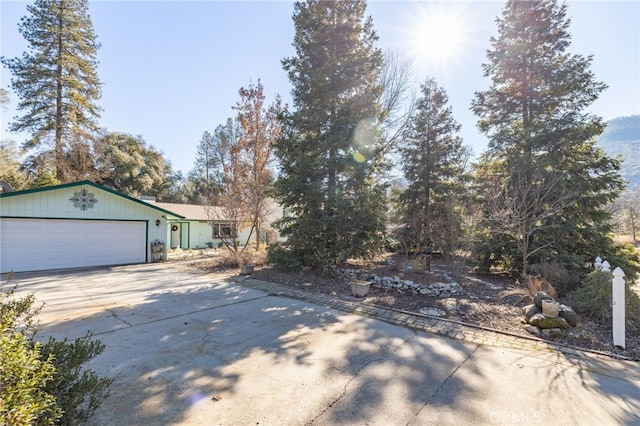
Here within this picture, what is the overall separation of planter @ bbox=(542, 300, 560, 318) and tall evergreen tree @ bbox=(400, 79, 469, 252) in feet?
27.7

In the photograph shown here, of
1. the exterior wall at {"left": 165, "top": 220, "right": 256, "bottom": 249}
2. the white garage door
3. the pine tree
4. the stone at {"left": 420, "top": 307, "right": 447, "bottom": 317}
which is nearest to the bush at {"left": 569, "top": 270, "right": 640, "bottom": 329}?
the stone at {"left": 420, "top": 307, "right": 447, "bottom": 317}

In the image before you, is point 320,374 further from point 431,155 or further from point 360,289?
point 431,155

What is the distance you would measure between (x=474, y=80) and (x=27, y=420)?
51.6 feet

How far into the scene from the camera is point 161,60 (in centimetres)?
1055

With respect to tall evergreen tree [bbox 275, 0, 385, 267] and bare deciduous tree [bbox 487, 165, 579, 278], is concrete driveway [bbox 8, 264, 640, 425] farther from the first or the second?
bare deciduous tree [bbox 487, 165, 579, 278]

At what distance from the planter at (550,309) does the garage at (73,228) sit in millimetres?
15348

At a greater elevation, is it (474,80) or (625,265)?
(474,80)

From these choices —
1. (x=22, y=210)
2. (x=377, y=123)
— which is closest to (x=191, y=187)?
(x=22, y=210)

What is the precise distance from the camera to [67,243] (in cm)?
1173

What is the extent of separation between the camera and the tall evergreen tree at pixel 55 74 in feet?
55.2

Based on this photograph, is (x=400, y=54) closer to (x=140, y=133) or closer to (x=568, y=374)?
(x=568, y=374)

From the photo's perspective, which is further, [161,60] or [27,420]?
[161,60]

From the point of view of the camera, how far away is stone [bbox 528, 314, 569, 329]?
5031mm

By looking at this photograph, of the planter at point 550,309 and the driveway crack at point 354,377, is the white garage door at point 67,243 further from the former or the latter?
the planter at point 550,309
